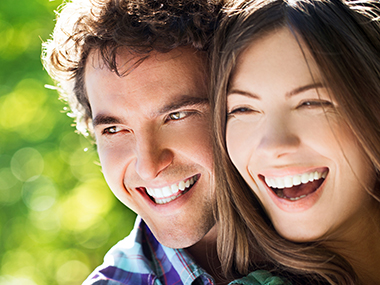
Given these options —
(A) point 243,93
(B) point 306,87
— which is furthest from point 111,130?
(B) point 306,87

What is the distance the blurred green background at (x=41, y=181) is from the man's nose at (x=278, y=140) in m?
5.86

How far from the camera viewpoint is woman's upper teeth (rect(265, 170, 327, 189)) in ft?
4.52

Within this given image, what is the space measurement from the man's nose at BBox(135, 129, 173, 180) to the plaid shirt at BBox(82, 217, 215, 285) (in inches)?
19.1

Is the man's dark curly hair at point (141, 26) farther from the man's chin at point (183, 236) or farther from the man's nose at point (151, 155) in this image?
the man's chin at point (183, 236)

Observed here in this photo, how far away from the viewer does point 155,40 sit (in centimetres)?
174

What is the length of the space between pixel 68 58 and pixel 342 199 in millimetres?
1497

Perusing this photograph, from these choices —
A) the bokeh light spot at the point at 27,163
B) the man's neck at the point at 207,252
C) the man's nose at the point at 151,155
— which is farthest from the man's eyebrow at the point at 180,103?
the bokeh light spot at the point at 27,163

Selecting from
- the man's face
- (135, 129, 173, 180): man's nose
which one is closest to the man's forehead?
the man's face

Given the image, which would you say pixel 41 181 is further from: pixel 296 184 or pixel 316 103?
pixel 316 103

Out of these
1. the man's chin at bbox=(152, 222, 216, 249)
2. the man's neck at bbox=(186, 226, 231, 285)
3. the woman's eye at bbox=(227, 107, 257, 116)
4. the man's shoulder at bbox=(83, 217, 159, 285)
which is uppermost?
the woman's eye at bbox=(227, 107, 257, 116)

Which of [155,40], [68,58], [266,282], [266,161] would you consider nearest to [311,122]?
[266,161]

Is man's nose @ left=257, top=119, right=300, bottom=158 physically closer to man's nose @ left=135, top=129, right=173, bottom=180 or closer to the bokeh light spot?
man's nose @ left=135, top=129, right=173, bottom=180

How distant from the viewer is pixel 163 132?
1.83 metres

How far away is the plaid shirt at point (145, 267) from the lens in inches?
76.9
